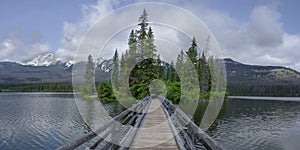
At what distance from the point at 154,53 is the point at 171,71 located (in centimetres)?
3006

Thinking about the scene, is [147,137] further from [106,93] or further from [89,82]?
[89,82]

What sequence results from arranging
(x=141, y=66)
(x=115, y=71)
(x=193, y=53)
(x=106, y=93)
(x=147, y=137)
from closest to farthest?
1. (x=147, y=137)
2. (x=141, y=66)
3. (x=115, y=71)
4. (x=193, y=53)
5. (x=106, y=93)

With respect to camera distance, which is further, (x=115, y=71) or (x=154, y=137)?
(x=115, y=71)

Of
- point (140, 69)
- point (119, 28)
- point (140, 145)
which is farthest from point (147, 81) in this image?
point (140, 145)

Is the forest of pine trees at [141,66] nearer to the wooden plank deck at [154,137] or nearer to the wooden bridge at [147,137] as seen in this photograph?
the wooden bridge at [147,137]

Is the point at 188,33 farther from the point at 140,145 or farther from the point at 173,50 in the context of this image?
the point at 140,145

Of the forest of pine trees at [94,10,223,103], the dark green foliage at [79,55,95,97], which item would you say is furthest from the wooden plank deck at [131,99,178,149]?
the dark green foliage at [79,55,95,97]

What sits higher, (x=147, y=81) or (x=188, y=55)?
(x=188, y=55)

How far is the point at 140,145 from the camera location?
29.3 feet

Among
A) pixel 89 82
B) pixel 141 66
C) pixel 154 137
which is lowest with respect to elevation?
pixel 154 137

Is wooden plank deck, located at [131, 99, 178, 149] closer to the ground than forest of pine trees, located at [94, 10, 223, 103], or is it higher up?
closer to the ground

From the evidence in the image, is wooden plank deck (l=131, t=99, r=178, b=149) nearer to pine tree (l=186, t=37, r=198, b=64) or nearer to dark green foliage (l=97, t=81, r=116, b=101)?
pine tree (l=186, t=37, r=198, b=64)

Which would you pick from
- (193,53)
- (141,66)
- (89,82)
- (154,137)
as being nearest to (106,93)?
(89,82)

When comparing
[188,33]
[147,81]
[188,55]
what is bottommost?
[147,81]
